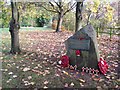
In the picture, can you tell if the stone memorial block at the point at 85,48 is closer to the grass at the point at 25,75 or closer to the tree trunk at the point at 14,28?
the grass at the point at 25,75

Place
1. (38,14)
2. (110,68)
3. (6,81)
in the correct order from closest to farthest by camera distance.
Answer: (6,81) < (110,68) < (38,14)

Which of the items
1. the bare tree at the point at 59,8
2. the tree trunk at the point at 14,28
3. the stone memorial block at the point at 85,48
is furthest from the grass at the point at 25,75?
the bare tree at the point at 59,8

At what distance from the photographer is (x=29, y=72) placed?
5242 millimetres

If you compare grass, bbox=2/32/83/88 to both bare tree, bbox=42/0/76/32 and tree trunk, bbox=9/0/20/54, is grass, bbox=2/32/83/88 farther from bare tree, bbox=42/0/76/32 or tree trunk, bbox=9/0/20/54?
bare tree, bbox=42/0/76/32

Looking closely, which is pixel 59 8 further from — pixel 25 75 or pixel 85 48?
pixel 25 75

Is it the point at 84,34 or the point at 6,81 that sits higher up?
the point at 84,34

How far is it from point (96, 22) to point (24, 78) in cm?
2228

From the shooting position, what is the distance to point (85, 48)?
17.5 feet

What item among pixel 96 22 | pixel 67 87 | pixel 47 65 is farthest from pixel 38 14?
pixel 67 87

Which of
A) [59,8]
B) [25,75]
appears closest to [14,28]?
[25,75]

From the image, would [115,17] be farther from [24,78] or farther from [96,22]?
[24,78]

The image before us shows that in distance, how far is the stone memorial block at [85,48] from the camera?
5289mm

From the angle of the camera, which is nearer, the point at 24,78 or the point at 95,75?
the point at 24,78

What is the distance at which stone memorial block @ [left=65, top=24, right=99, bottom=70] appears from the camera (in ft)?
17.4
